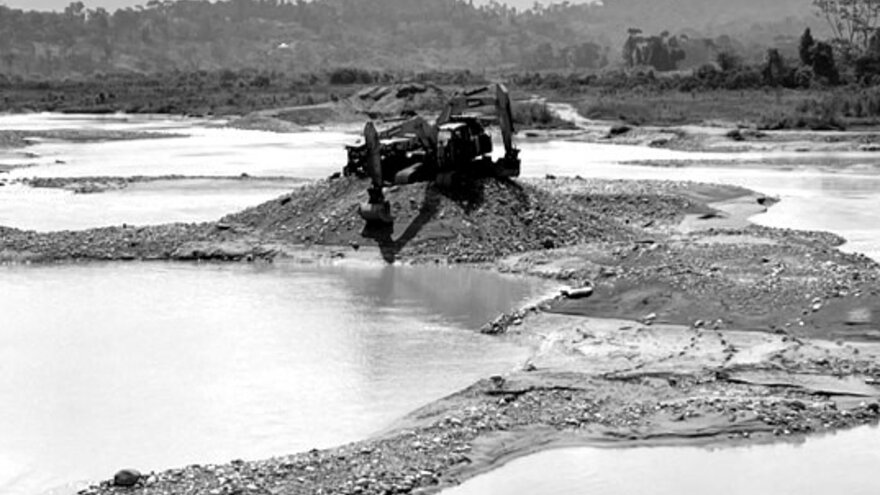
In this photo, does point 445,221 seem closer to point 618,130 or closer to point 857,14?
point 618,130

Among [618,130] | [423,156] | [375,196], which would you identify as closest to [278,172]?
[423,156]

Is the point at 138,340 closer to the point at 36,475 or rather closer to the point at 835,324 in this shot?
the point at 36,475

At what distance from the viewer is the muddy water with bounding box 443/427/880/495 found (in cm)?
1302

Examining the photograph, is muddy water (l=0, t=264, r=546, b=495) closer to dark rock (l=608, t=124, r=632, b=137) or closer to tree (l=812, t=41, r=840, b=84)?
dark rock (l=608, t=124, r=632, b=137)

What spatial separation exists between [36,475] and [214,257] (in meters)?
13.9

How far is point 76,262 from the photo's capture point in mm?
27234

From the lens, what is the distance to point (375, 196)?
1078 inches

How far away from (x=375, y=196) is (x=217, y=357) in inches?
367

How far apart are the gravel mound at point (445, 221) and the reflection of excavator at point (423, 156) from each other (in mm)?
421

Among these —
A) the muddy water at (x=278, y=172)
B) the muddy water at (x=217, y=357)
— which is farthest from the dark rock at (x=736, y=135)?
the muddy water at (x=217, y=357)

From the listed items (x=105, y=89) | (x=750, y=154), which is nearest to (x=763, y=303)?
(x=750, y=154)

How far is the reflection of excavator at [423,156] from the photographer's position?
27516 mm

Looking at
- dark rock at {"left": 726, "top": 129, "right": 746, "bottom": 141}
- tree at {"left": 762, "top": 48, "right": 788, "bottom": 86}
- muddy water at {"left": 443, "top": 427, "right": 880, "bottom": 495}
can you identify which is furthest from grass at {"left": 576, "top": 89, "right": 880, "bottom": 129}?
muddy water at {"left": 443, "top": 427, "right": 880, "bottom": 495}

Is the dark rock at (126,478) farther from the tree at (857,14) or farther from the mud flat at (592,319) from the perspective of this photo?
the tree at (857,14)
